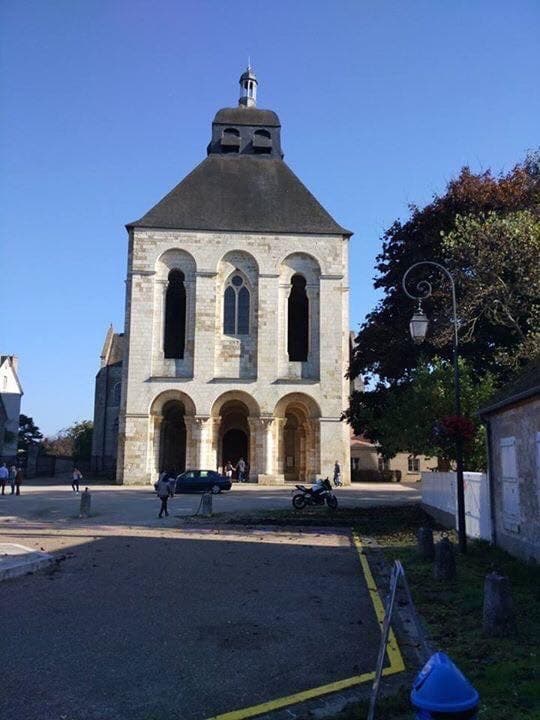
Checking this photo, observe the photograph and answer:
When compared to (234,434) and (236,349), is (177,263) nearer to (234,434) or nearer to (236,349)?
(236,349)

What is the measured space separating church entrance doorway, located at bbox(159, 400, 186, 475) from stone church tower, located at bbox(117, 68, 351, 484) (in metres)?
0.09

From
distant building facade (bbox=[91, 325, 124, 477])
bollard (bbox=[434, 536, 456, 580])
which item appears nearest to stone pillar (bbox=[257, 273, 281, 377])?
distant building facade (bbox=[91, 325, 124, 477])

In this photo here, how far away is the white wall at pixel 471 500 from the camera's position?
13.2m

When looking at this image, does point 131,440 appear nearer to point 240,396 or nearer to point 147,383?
point 147,383

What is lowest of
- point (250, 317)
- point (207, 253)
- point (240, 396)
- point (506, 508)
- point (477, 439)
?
point (506, 508)

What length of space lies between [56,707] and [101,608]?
312cm

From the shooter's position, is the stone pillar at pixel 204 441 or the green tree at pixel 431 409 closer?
the green tree at pixel 431 409

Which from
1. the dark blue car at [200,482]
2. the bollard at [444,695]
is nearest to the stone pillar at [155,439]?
the dark blue car at [200,482]

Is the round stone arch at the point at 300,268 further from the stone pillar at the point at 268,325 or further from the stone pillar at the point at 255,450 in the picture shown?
the stone pillar at the point at 255,450

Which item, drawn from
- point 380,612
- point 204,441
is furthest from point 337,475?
point 380,612

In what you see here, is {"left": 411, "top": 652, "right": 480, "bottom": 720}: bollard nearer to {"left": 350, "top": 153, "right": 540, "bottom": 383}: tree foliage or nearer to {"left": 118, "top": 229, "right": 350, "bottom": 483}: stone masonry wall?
{"left": 350, "top": 153, "right": 540, "bottom": 383}: tree foliage

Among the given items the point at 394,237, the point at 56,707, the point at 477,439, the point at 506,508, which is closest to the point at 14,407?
the point at 394,237

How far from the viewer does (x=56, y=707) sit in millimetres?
4562

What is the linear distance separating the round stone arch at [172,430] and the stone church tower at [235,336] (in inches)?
3.5
